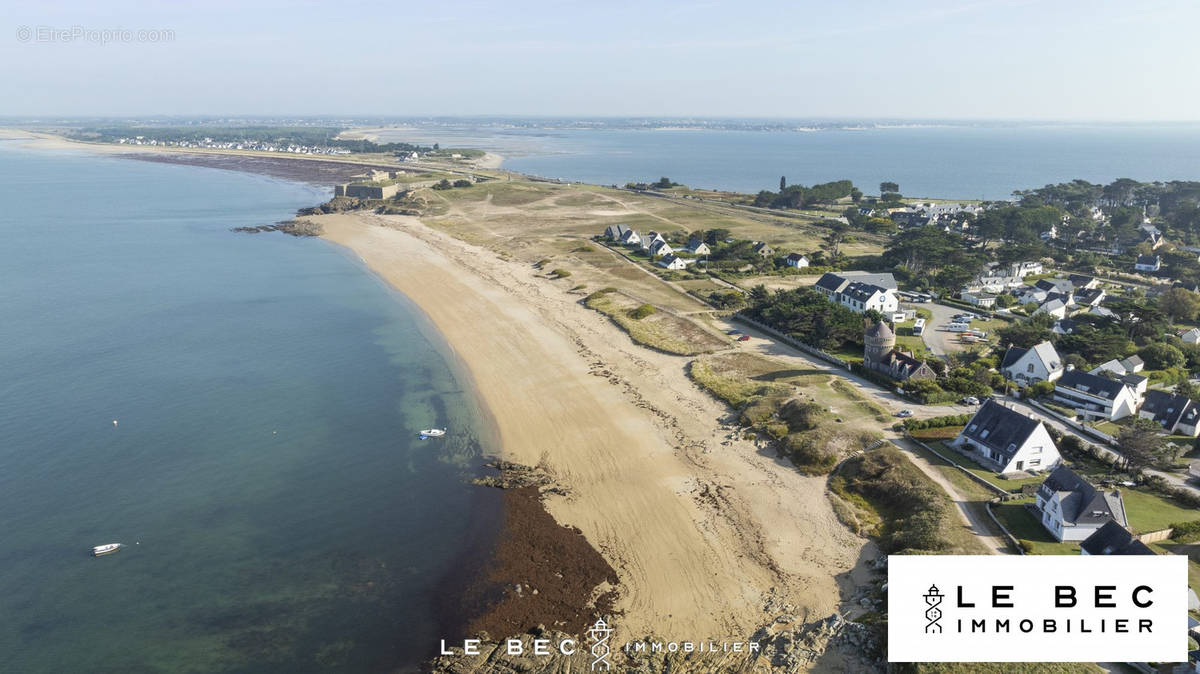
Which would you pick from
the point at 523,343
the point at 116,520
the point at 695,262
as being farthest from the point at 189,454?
the point at 695,262

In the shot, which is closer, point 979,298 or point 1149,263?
point 979,298

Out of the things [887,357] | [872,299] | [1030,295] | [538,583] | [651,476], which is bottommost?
[538,583]

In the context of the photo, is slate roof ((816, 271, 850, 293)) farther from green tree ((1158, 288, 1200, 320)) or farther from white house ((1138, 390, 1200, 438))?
white house ((1138, 390, 1200, 438))

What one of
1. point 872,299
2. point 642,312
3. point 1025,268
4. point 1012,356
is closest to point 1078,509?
point 1012,356

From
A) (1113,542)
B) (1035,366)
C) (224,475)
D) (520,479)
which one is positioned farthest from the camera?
(1035,366)

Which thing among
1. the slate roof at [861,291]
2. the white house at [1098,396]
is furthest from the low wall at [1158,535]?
the slate roof at [861,291]

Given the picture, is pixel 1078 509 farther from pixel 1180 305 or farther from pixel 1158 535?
pixel 1180 305

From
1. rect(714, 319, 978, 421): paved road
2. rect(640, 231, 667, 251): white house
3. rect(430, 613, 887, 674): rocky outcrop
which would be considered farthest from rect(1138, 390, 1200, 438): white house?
rect(640, 231, 667, 251): white house
